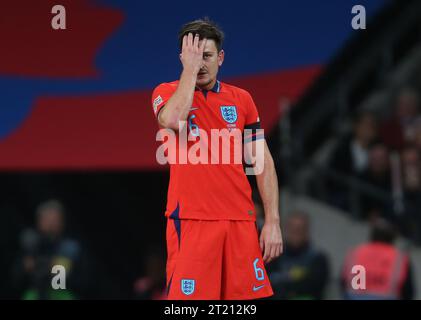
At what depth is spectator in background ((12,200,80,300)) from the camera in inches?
302

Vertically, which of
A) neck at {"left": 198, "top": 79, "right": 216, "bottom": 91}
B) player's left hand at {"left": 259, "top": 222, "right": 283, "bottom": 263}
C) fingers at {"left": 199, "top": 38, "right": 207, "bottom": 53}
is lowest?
player's left hand at {"left": 259, "top": 222, "right": 283, "bottom": 263}

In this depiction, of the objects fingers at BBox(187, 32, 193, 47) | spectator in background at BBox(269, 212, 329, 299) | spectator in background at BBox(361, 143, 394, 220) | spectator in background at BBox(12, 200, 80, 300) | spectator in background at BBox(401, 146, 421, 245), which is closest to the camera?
fingers at BBox(187, 32, 193, 47)

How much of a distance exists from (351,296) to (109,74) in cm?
289

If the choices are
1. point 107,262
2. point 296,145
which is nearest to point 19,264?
Result: point 107,262

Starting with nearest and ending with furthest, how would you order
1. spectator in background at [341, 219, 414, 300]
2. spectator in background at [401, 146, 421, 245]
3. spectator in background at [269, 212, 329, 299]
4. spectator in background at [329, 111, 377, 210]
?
spectator in background at [341, 219, 414, 300] < spectator in background at [269, 212, 329, 299] < spectator in background at [401, 146, 421, 245] < spectator in background at [329, 111, 377, 210]

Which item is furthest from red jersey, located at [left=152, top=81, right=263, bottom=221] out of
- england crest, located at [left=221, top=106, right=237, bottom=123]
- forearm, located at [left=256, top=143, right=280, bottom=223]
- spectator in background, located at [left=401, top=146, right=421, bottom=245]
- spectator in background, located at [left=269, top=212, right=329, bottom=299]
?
spectator in background, located at [left=401, top=146, right=421, bottom=245]

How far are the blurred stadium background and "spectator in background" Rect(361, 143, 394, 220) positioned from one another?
13 mm

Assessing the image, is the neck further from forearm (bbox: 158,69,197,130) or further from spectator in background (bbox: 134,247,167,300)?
spectator in background (bbox: 134,247,167,300)

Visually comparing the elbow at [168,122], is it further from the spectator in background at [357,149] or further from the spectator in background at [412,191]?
the spectator in background at [357,149]

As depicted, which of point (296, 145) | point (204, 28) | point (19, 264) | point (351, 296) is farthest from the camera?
point (296, 145)

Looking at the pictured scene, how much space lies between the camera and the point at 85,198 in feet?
28.4

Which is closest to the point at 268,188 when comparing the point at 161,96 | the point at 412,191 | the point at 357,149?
the point at 161,96
